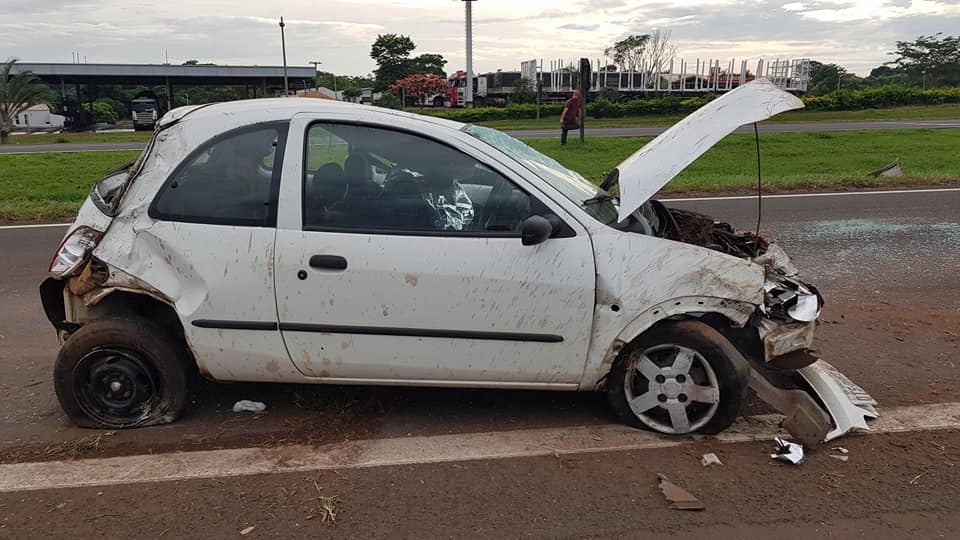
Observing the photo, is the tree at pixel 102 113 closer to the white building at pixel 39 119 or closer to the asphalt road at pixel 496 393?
the white building at pixel 39 119

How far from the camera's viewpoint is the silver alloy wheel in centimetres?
361

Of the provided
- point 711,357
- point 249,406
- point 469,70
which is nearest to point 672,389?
point 711,357

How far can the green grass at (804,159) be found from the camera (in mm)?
12594

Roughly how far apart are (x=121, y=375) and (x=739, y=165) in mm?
15289

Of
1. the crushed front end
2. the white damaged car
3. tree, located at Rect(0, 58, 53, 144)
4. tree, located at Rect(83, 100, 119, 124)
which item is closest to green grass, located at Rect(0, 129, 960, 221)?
the white damaged car

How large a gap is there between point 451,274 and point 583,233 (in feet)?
2.15

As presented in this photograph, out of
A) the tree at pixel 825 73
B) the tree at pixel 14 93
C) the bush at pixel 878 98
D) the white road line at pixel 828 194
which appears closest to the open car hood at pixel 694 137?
the white road line at pixel 828 194

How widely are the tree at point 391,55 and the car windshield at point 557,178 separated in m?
68.0

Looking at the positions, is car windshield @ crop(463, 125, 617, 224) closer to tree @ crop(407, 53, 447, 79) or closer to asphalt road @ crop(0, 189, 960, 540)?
asphalt road @ crop(0, 189, 960, 540)

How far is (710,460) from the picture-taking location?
3.45m

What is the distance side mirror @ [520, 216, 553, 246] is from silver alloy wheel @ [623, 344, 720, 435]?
76cm

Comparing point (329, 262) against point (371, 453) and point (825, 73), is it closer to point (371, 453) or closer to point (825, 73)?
point (371, 453)

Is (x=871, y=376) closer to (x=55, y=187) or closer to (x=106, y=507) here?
(x=106, y=507)

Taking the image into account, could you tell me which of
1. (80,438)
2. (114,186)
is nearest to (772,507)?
(80,438)
